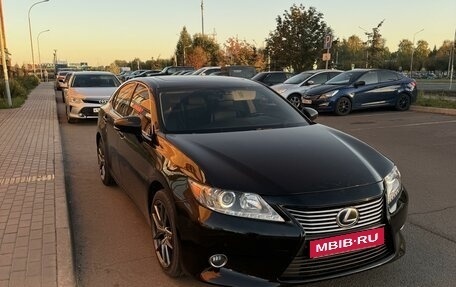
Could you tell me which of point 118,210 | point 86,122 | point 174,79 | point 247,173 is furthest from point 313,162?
Result: point 86,122

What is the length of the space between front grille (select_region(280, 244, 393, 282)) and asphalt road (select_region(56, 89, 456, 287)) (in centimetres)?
39

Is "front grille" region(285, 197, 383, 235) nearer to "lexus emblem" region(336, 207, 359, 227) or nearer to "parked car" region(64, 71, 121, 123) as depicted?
"lexus emblem" region(336, 207, 359, 227)

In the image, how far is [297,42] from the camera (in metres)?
33.2

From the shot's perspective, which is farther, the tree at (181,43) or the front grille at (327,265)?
the tree at (181,43)

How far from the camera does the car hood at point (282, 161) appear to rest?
120 inches

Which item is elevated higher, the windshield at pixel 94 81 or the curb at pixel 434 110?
the windshield at pixel 94 81

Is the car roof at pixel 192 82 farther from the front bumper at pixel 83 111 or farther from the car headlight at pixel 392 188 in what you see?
the front bumper at pixel 83 111

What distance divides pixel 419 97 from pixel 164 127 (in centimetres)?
1666

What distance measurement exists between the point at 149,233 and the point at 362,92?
500 inches

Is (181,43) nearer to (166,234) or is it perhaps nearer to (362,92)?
(362,92)

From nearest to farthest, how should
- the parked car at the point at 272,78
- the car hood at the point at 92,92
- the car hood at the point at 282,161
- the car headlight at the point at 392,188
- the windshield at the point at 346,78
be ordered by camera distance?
the car hood at the point at 282,161, the car headlight at the point at 392,188, the car hood at the point at 92,92, the windshield at the point at 346,78, the parked car at the point at 272,78

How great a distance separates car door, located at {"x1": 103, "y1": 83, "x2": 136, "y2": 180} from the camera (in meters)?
5.31

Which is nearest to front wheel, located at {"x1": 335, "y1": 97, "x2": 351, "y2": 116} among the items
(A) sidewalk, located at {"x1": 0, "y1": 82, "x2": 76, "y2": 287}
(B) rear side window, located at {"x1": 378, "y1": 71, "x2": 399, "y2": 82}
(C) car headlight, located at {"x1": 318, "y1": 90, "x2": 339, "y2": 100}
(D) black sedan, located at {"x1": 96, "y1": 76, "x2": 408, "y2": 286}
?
(C) car headlight, located at {"x1": 318, "y1": 90, "x2": 339, "y2": 100}

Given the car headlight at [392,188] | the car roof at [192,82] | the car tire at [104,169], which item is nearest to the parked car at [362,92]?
the car tire at [104,169]
